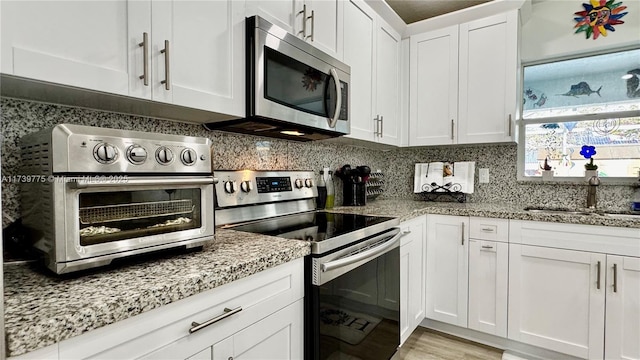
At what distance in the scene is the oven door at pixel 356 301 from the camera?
3.80 ft

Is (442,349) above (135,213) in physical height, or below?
below

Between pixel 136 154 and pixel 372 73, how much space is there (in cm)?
178

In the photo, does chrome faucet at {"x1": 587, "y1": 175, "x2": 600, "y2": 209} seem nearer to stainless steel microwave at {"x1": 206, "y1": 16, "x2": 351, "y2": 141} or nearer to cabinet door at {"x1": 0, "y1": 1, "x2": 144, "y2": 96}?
stainless steel microwave at {"x1": 206, "y1": 16, "x2": 351, "y2": 141}

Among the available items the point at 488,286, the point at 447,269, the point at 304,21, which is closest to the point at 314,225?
the point at 304,21

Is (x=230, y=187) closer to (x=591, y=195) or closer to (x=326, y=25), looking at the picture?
(x=326, y=25)

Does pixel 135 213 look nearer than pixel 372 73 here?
Yes

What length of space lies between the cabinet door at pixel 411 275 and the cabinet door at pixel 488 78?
83 cm

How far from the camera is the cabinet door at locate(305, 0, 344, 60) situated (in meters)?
1.65

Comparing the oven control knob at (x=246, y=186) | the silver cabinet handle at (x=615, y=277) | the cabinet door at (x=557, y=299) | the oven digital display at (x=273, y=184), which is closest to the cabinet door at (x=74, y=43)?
the oven control knob at (x=246, y=186)

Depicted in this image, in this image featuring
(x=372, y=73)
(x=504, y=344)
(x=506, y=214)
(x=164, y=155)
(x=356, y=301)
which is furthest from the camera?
(x=372, y=73)

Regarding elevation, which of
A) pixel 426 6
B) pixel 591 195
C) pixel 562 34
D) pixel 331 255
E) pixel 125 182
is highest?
pixel 426 6

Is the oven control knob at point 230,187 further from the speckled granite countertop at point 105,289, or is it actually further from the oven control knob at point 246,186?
the speckled granite countertop at point 105,289

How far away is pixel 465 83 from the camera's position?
2469 mm

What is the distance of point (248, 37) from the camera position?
131 centimetres
